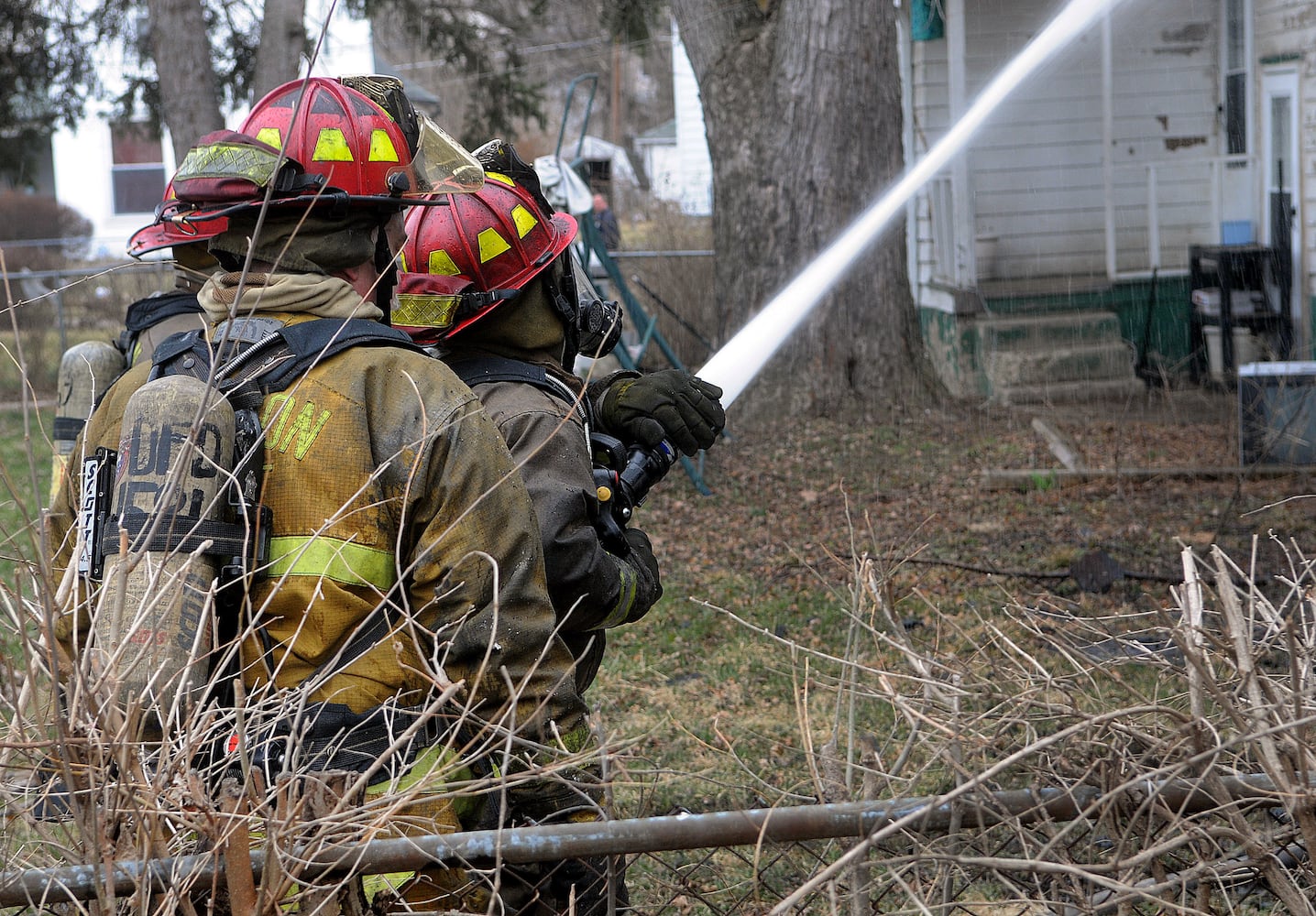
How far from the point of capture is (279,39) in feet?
36.1

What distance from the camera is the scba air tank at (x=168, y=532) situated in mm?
1830

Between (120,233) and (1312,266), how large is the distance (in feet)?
73.6

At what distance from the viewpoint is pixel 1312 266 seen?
1073 cm

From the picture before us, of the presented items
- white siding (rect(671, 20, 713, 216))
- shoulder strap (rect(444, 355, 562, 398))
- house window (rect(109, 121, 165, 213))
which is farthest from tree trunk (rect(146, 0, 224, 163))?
white siding (rect(671, 20, 713, 216))

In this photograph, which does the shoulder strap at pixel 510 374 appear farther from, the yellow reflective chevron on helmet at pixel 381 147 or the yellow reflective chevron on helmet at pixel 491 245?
the yellow reflective chevron on helmet at pixel 381 147

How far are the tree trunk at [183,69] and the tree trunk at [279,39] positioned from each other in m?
0.72

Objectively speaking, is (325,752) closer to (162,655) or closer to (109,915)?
(162,655)

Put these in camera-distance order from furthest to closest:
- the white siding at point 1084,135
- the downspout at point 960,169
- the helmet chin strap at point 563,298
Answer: the white siding at point 1084,135 < the downspout at point 960,169 < the helmet chin strap at point 563,298

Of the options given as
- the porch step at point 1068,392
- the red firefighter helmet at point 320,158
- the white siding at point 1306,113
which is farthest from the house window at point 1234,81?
the red firefighter helmet at point 320,158

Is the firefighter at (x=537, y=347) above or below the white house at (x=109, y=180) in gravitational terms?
below

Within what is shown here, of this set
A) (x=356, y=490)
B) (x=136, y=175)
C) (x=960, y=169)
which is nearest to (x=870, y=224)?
(x=960, y=169)

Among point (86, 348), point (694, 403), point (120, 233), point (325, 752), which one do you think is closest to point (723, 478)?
point (86, 348)

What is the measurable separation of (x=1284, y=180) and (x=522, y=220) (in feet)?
34.4

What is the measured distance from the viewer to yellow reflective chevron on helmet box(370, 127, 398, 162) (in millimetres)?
2396
